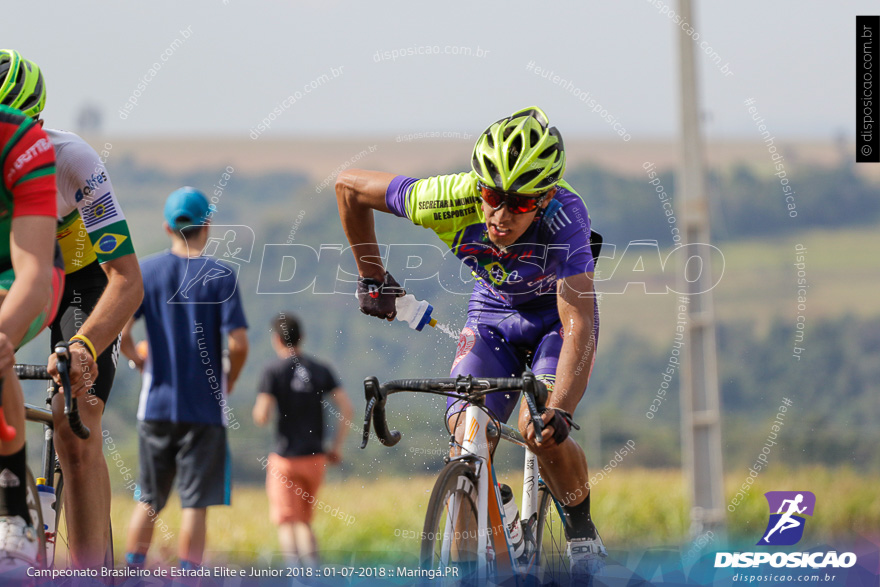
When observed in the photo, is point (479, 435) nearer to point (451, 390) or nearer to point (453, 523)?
point (451, 390)

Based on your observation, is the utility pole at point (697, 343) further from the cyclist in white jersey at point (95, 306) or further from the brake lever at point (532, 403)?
the cyclist in white jersey at point (95, 306)

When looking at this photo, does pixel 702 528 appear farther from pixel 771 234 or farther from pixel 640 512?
pixel 771 234

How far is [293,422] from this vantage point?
25.1 feet

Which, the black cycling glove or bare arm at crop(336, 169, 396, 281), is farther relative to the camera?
bare arm at crop(336, 169, 396, 281)

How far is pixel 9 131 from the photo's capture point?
3.85 metres

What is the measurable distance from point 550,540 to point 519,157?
Result: 6.86 feet

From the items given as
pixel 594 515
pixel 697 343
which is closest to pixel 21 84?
pixel 594 515

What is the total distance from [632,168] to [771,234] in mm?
14452

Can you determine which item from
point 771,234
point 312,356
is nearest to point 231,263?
point 312,356

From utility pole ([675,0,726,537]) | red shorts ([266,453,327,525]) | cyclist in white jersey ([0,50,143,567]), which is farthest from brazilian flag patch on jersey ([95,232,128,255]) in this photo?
utility pole ([675,0,726,537])

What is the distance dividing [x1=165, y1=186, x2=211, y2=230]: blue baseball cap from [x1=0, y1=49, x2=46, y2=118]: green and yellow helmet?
1741 millimetres

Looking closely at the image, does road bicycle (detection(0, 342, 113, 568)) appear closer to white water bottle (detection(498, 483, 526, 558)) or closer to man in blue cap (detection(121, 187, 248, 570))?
man in blue cap (detection(121, 187, 248, 570))

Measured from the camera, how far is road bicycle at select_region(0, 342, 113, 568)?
4.31 m

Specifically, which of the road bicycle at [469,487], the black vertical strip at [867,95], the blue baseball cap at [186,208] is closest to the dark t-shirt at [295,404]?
the blue baseball cap at [186,208]
